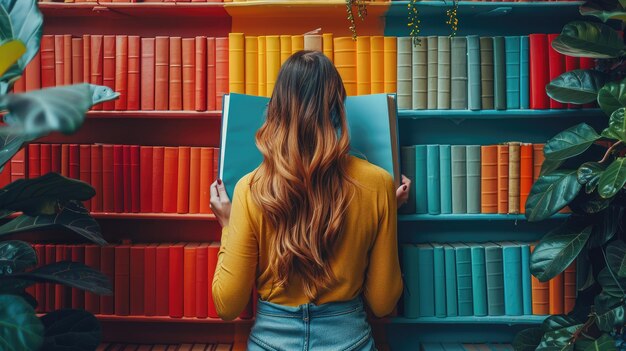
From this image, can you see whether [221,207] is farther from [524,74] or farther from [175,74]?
[524,74]

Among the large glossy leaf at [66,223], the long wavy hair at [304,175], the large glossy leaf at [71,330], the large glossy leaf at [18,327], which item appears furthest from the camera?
the large glossy leaf at [66,223]

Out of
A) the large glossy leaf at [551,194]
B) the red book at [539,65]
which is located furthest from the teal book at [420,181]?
the red book at [539,65]

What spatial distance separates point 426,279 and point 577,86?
90 cm

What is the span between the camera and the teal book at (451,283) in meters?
2.04

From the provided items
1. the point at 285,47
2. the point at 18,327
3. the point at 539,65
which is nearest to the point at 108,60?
the point at 285,47

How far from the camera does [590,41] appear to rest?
1823mm

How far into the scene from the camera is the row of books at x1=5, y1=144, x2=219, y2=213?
2.02m

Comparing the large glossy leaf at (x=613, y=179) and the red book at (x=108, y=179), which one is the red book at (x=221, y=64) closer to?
the red book at (x=108, y=179)

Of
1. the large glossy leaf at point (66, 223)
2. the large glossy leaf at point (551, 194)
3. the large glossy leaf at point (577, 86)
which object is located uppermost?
the large glossy leaf at point (577, 86)

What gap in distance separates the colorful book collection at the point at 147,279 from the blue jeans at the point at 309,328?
2.14 feet

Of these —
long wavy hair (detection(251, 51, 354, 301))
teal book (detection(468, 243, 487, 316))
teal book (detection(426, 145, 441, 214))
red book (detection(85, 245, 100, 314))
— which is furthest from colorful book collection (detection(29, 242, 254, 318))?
teal book (detection(468, 243, 487, 316))

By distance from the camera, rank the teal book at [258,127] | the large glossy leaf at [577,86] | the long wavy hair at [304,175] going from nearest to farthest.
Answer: the long wavy hair at [304,175]
the teal book at [258,127]
the large glossy leaf at [577,86]

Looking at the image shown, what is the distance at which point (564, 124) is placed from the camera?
2273 millimetres

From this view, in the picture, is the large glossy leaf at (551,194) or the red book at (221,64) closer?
the large glossy leaf at (551,194)
